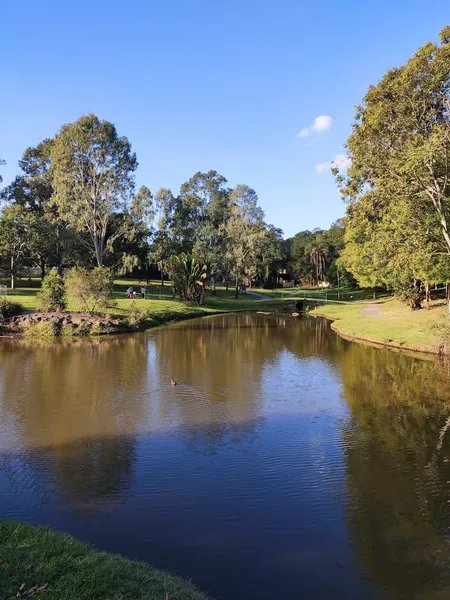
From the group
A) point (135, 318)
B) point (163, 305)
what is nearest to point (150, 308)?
point (163, 305)

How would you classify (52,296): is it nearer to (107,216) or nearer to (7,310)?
(7,310)

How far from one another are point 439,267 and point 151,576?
27.8 metres

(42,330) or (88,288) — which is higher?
(88,288)

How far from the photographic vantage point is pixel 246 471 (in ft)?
32.7

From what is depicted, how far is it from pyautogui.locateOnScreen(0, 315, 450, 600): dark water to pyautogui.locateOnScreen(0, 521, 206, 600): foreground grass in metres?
1.00

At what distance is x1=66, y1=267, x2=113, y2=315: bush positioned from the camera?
3381 cm

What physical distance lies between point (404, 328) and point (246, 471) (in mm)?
22829

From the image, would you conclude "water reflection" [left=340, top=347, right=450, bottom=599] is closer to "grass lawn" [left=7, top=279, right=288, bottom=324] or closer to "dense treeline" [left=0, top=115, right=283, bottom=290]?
"grass lawn" [left=7, top=279, right=288, bottom=324]

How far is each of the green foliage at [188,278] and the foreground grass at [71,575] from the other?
45.3m

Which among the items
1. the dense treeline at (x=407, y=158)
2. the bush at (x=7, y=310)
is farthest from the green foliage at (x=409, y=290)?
the bush at (x=7, y=310)

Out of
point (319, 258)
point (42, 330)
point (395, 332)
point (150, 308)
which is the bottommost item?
point (395, 332)

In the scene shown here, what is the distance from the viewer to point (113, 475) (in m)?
9.67

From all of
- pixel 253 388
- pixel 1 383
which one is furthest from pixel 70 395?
pixel 253 388

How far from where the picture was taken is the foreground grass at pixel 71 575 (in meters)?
4.87
